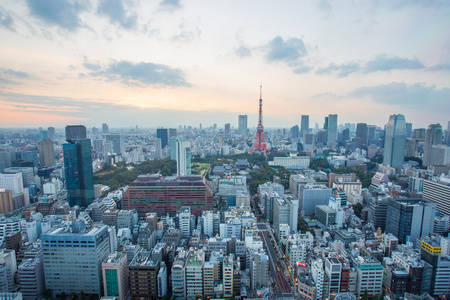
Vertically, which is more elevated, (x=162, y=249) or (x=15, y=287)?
(x=162, y=249)

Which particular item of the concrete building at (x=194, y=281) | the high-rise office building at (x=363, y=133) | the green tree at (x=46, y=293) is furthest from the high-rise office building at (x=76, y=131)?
the high-rise office building at (x=363, y=133)

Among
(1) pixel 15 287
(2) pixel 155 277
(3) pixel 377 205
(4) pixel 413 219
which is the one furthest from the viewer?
(3) pixel 377 205

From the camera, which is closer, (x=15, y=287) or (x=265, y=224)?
(x=15, y=287)

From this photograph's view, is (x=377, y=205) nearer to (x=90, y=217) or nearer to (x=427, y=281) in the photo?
(x=427, y=281)

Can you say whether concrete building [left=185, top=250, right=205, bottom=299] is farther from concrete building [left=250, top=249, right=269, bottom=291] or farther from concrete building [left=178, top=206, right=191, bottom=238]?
concrete building [left=178, top=206, right=191, bottom=238]

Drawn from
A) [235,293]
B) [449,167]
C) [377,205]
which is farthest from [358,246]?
[449,167]

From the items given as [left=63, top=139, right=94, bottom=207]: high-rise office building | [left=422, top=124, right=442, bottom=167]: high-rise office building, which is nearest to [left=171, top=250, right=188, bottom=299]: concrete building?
[left=63, top=139, right=94, bottom=207]: high-rise office building
